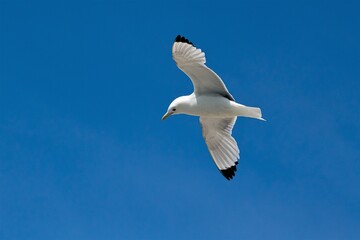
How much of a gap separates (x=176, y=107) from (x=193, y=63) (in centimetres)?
90

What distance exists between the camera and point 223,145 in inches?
469

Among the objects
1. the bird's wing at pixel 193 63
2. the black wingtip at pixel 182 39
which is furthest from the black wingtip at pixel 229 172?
the black wingtip at pixel 182 39

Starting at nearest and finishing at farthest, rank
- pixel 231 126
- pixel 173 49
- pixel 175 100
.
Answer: pixel 173 49, pixel 175 100, pixel 231 126

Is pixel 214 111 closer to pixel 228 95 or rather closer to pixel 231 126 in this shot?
pixel 228 95

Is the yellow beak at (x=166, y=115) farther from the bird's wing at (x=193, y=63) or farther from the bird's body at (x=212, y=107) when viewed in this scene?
the bird's wing at (x=193, y=63)

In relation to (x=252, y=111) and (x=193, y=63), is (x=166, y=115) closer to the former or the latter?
(x=193, y=63)

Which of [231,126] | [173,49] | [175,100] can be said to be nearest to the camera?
[173,49]

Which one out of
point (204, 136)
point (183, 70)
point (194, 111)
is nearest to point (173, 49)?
point (183, 70)

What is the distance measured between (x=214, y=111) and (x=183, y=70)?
0.82 metres

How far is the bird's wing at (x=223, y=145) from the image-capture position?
465 inches

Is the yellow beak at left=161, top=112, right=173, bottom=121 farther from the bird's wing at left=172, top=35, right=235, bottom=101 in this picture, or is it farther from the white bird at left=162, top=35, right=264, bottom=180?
the bird's wing at left=172, top=35, right=235, bottom=101

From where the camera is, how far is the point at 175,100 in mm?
11078

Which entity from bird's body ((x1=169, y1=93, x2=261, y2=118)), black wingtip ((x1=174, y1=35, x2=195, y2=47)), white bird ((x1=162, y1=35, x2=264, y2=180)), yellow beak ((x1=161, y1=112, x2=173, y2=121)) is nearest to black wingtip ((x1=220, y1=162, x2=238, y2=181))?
white bird ((x1=162, y1=35, x2=264, y2=180))

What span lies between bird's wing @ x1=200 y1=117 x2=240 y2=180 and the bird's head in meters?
0.83
